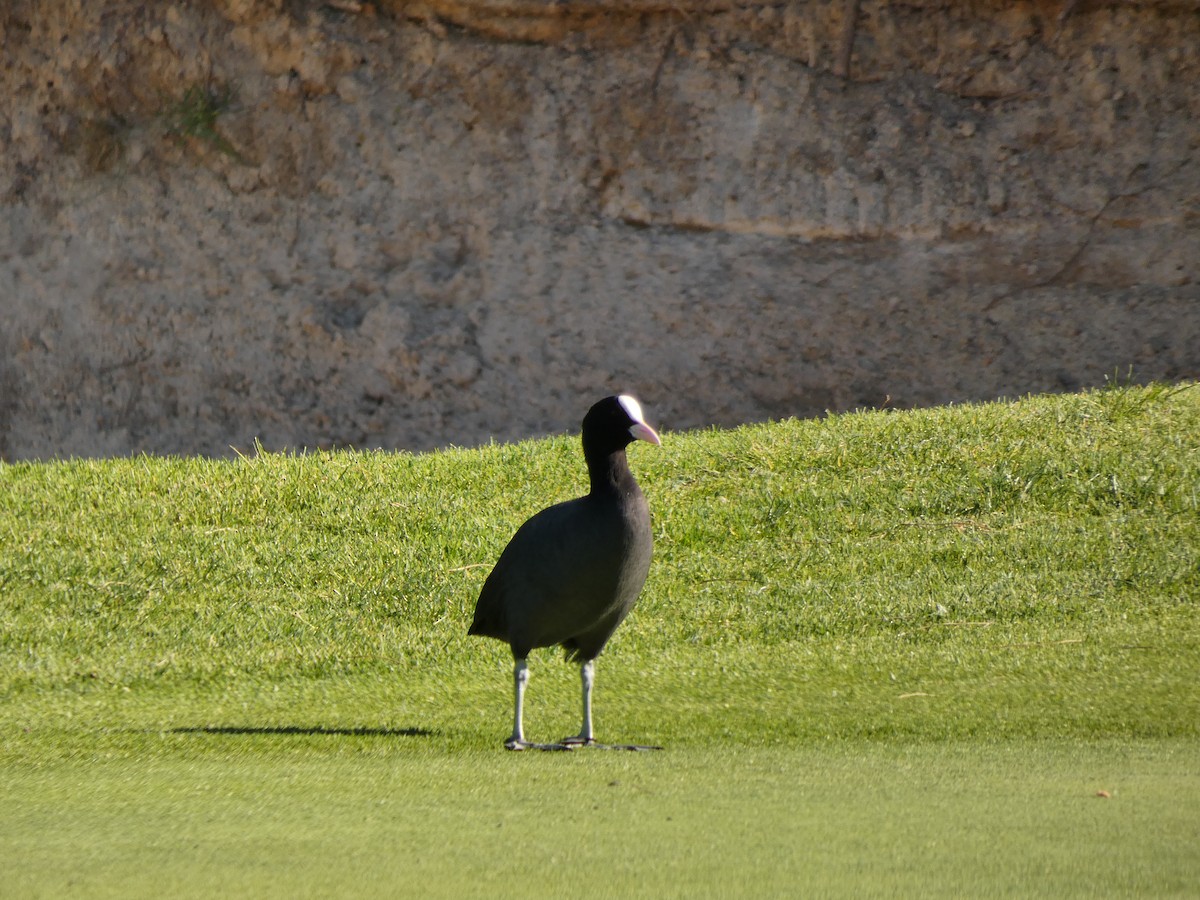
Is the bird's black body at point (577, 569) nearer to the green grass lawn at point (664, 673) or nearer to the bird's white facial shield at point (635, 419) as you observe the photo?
the bird's white facial shield at point (635, 419)

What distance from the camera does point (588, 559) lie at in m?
4.86

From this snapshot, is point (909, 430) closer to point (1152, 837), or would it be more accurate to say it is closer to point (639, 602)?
point (639, 602)

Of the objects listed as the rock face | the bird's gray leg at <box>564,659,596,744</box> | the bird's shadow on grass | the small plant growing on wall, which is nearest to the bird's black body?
the bird's gray leg at <box>564,659,596,744</box>

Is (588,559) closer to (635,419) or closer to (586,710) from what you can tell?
(635,419)

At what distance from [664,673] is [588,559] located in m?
1.65

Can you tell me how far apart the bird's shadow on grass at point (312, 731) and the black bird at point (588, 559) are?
0.48 m

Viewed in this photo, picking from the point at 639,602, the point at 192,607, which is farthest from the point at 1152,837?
the point at 192,607

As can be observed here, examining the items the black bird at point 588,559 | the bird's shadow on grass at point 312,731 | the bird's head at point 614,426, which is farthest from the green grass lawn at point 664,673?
the bird's head at point 614,426

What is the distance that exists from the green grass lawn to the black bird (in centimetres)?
42

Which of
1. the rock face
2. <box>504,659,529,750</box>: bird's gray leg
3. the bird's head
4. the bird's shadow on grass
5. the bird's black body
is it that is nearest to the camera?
the bird's black body

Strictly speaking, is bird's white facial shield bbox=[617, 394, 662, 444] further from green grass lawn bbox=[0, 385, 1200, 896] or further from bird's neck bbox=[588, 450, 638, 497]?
green grass lawn bbox=[0, 385, 1200, 896]

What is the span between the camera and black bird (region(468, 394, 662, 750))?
487 cm

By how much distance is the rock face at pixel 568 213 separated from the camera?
14000mm

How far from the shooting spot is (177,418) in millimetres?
14750
